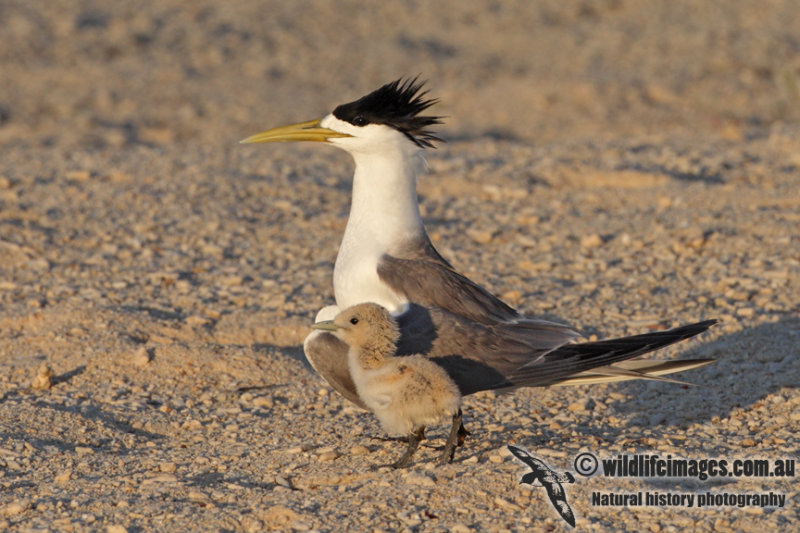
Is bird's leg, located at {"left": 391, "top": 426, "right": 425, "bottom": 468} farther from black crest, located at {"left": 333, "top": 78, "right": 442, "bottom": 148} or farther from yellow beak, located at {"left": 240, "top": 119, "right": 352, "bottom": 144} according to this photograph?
yellow beak, located at {"left": 240, "top": 119, "right": 352, "bottom": 144}

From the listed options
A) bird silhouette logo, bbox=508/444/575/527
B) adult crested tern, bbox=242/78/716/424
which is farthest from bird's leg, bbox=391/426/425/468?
bird silhouette logo, bbox=508/444/575/527

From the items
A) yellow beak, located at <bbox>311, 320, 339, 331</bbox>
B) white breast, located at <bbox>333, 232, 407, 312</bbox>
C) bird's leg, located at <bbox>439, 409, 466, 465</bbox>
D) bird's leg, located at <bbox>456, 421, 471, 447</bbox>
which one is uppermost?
white breast, located at <bbox>333, 232, 407, 312</bbox>

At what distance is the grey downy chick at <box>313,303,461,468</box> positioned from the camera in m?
4.00

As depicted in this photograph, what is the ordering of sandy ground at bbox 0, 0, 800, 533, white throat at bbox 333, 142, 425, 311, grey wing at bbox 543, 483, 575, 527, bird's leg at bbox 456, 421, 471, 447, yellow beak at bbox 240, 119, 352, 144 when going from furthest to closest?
yellow beak at bbox 240, 119, 352, 144 → white throat at bbox 333, 142, 425, 311 → bird's leg at bbox 456, 421, 471, 447 → sandy ground at bbox 0, 0, 800, 533 → grey wing at bbox 543, 483, 575, 527

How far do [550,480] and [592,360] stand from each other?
47cm

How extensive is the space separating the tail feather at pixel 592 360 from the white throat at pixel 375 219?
2.27 feet

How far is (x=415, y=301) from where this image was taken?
4.38 m

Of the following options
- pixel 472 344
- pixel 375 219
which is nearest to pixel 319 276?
pixel 375 219

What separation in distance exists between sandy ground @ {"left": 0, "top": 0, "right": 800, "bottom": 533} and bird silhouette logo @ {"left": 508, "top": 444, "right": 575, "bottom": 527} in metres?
0.04

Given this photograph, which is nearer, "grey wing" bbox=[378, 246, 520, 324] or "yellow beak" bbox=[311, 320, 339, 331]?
"yellow beak" bbox=[311, 320, 339, 331]

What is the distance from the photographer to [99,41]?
514 inches

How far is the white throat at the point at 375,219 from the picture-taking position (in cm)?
453

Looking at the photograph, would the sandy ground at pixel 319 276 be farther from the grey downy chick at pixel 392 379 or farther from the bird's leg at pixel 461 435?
the grey downy chick at pixel 392 379

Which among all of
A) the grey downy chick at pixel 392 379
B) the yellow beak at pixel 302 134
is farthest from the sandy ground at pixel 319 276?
the yellow beak at pixel 302 134
